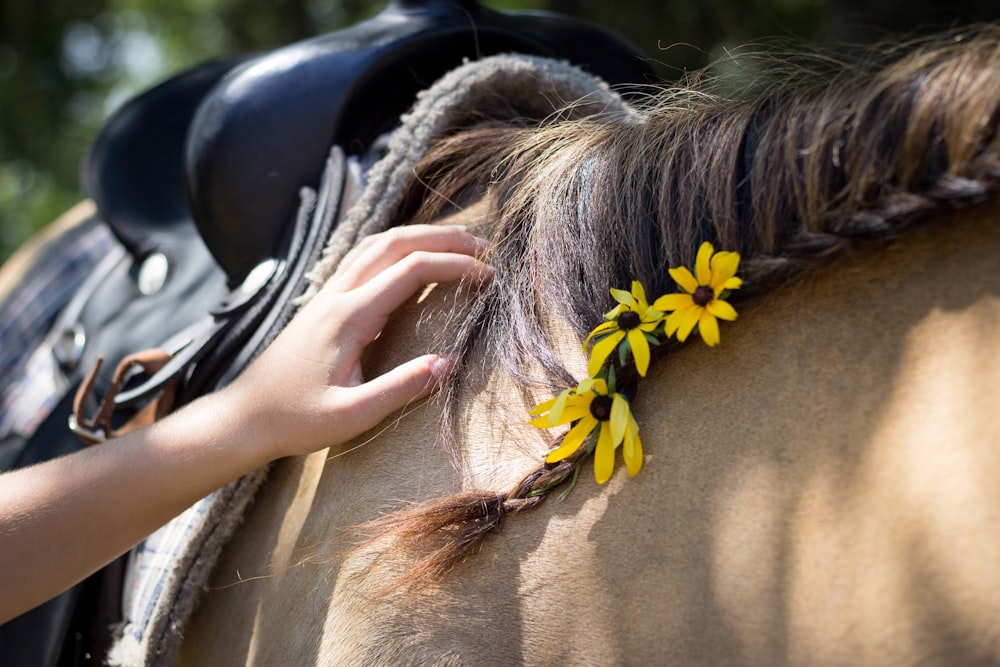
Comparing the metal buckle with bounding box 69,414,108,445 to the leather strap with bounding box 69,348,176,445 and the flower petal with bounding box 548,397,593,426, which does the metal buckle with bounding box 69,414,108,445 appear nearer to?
the leather strap with bounding box 69,348,176,445

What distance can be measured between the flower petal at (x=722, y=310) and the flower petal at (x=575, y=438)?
132 mm

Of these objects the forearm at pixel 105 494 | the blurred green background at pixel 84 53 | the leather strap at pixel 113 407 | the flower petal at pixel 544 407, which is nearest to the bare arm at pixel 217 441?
the forearm at pixel 105 494

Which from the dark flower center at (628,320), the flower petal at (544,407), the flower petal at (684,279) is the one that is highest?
the flower petal at (684,279)

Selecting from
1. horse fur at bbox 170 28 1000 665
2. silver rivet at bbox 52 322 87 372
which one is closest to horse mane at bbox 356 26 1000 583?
horse fur at bbox 170 28 1000 665

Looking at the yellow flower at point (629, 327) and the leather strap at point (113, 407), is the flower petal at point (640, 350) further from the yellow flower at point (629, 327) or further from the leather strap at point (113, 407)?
the leather strap at point (113, 407)

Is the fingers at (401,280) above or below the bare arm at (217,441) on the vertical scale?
above

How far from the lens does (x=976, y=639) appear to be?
538mm

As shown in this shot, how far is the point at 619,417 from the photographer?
70cm

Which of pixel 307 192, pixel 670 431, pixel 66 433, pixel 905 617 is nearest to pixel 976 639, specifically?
pixel 905 617

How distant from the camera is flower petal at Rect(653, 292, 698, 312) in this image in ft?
2.27

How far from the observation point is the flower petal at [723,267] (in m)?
0.67

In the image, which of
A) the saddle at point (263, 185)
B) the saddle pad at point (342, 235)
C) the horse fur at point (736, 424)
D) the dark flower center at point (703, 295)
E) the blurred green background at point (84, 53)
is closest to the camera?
the horse fur at point (736, 424)

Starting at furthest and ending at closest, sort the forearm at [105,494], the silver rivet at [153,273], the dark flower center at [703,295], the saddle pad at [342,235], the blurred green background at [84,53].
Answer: the blurred green background at [84,53] < the silver rivet at [153,273] < the saddle pad at [342,235] < the forearm at [105,494] < the dark flower center at [703,295]

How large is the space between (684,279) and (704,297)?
0.02 meters
